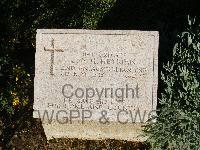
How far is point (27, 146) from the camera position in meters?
5.63

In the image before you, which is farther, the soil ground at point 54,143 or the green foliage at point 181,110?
the soil ground at point 54,143

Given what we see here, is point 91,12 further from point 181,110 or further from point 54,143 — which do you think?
point 181,110

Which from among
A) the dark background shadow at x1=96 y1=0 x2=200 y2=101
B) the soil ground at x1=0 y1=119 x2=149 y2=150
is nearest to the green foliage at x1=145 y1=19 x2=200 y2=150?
the soil ground at x1=0 y1=119 x2=149 y2=150

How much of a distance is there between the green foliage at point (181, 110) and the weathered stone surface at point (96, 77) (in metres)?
0.19

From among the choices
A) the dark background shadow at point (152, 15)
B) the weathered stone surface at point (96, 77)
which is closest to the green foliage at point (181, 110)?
the weathered stone surface at point (96, 77)

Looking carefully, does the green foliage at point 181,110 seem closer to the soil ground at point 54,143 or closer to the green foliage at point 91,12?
the soil ground at point 54,143

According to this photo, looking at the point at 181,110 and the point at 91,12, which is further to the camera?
the point at 91,12

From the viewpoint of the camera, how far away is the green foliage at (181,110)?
477 cm

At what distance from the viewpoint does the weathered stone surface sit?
4926 mm

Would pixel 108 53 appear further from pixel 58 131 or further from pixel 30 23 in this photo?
pixel 30 23

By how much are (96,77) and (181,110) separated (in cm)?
109

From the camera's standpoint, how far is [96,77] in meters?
5.02

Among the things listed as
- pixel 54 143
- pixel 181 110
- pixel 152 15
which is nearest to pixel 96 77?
pixel 181 110

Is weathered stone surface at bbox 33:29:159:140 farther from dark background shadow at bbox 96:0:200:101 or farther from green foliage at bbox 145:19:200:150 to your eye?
dark background shadow at bbox 96:0:200:101
